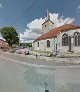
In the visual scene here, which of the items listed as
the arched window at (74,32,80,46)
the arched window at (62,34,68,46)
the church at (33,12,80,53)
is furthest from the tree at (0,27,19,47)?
the arched window at (74,32,80,46)

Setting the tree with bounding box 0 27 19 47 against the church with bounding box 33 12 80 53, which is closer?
the church with bounding box 33 12 80 53

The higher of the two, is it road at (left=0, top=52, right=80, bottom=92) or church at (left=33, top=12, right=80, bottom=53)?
church at (left=33, top=12, right=80, bottom=53)

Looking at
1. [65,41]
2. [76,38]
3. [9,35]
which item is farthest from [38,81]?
[9,35]

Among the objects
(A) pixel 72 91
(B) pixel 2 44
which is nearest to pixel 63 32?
(A) pixel 72 91

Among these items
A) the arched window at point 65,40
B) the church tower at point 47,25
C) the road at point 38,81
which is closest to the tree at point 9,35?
the church tower at point 47,25

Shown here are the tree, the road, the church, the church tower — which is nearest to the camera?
the road

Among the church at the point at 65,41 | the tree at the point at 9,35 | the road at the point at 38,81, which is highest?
the tree at the point at 9,35

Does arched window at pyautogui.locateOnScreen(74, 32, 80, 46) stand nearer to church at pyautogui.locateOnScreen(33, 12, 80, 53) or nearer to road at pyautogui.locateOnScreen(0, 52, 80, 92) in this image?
church at pyautogui.locateOnScreen(33, 12, 80, 53)

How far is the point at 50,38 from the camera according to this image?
4509cm

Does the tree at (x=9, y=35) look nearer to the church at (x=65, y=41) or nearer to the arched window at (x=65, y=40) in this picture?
the church at (x=65, y=41)

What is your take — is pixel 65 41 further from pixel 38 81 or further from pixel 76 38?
pixel 38 81

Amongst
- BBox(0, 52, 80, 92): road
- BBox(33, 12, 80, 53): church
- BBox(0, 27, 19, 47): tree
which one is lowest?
BBox(0, 52, 80, 92): road

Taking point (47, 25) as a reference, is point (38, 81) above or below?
below

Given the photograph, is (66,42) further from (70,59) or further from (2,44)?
(2,44)
